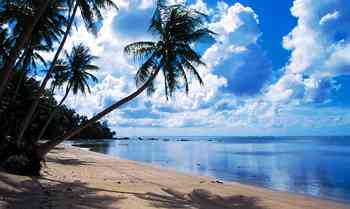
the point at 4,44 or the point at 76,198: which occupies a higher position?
the point at 4,44

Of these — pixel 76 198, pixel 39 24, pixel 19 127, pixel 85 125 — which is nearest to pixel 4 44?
pixel 39 24

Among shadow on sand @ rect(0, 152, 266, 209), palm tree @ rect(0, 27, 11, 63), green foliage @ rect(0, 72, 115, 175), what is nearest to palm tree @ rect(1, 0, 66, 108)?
palm tree @ rect(0, 27, 11, 63)

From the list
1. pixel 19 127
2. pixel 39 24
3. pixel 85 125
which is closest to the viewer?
pixel 85 125

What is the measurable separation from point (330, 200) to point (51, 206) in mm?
11176

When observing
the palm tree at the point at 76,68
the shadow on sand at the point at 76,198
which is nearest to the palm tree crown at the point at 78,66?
the palm tree at the point at 76,68

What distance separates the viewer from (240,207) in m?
10.4

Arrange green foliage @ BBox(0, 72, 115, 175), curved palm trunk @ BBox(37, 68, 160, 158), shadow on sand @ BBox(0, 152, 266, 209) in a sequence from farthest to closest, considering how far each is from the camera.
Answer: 1. curved palm trunk @ BBox(37, 68, 160, 158)
2. green foliage @ BBox(0, 72, 115, 175)
3. shadow on sand @ BBox(0, 152, 266, 209)

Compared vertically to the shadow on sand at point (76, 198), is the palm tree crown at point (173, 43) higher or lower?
higher

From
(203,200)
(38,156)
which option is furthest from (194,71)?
(38,156)

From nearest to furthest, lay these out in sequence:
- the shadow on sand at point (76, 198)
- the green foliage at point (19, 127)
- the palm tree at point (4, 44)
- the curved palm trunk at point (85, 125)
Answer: the shadow on sand at point (76, 198)
the green foliage at point (19, 127)
the curved palm trunk at point (85, 125)
the palm tree at point (4, 44)

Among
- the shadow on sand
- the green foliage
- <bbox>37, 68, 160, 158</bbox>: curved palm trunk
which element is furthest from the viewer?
<bbox>37, 68, 160, 158</bbox>: curved palm trunk

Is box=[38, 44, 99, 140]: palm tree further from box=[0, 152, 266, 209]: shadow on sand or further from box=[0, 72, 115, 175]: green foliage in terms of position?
box=[0, 152, 266, 209]: shadow on sand

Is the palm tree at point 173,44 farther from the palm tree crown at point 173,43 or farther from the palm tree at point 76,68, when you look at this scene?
the palm tree at point 76,68

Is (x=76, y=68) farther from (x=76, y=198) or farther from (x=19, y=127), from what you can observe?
(x=76, y=198)
